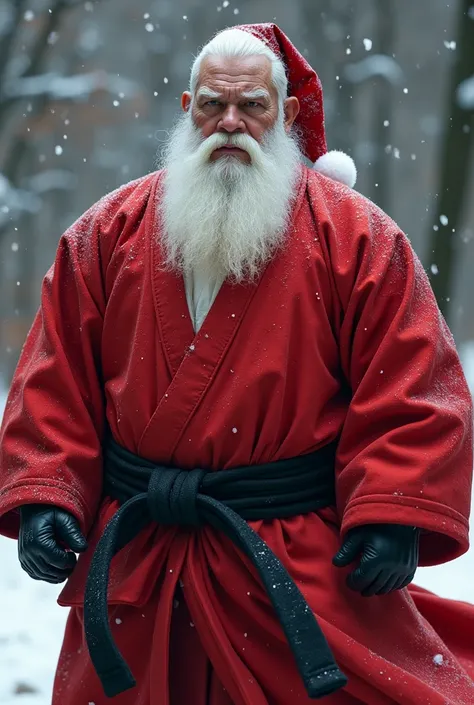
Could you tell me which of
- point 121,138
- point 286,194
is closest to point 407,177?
point 121,138

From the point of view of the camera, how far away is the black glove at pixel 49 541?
2.49 m

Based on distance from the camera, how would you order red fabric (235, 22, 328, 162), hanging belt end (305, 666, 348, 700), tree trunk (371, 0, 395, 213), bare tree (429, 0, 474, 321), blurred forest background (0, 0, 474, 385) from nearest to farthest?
hanging belt end (305, 666, 348, 700)
red fabric (235, 22, 328, 162)
bare tree (429, 0, 474, 321)
blurred forest background (0, 0, 474, 385)
tree trunk (371, 0, 395, 213)

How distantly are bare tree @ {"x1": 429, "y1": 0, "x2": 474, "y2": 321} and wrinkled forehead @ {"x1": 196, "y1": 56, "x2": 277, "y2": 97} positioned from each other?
12.0 feet

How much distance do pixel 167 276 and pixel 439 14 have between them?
62.9ft

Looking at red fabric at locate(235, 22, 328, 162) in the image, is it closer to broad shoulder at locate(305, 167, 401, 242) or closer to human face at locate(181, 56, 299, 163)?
human face at locate(181, 56, 299, 163)

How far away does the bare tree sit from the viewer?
20.1 feet

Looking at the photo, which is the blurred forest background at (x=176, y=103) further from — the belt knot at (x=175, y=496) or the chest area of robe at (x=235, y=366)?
the belt knot at (x=175, y=496)

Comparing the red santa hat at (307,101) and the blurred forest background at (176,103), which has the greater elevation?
the red santa hat at (307,101)

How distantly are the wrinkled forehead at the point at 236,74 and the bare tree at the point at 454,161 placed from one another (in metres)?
3.67

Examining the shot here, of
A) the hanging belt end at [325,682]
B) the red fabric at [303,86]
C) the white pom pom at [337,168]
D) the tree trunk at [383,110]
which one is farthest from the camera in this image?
the tree trunk at [383,110]

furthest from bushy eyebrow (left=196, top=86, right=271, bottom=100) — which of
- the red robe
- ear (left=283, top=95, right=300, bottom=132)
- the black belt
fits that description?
the black belt

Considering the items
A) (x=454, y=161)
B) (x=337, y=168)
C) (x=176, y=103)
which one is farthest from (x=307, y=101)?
(x=176, y=103)

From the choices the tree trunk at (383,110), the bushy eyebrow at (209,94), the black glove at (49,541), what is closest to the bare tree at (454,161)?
the bushy eyebrow at (209,94)

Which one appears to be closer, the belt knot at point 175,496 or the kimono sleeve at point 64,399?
the belt knot at point 175,496
